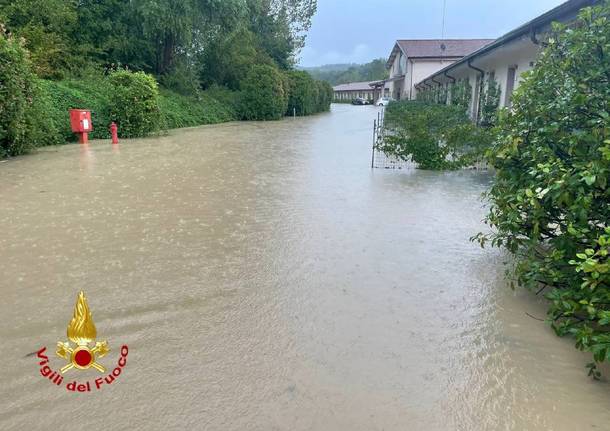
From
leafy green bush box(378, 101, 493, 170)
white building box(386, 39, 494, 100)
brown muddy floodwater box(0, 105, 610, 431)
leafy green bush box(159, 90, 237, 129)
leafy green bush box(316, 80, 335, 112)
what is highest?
white building box(386, 39, 494, 100)

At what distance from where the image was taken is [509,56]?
44.3ft

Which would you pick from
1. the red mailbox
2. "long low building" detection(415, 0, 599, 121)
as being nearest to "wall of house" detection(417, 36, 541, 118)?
"long low building" detection(415, 0, 599, 121)

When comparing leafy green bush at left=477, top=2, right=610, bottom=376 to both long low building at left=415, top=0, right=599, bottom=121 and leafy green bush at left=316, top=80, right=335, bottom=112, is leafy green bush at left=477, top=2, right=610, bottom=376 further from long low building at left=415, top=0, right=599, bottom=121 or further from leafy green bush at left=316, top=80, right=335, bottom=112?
leafy green bush at left=316, top=80, right=335, bottom=112

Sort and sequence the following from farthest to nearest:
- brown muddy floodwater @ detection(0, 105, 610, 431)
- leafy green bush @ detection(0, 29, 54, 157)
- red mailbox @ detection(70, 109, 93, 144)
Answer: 1. red mailbox @ detection(70, 109, 93, 144)
2. leafy green bush @ detection(0, 29, 54, 157)
3. brown muddy floodwater @ detection(0, 105, 610, 431)

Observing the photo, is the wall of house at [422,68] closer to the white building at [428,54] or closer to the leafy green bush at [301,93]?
the white building at [428,54]

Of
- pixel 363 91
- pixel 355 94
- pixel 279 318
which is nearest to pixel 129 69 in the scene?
pixel 279 318

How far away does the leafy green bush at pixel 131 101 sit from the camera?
53.7 ft

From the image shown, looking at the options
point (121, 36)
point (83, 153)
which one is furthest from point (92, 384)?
point (121, 36)

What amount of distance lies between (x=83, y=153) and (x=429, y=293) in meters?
11.4

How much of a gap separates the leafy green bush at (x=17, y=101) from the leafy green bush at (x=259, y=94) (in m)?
17.5

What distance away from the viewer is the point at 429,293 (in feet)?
13.0

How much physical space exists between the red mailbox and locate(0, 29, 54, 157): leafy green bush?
2.12 m

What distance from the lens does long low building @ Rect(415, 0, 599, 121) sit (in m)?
7.80

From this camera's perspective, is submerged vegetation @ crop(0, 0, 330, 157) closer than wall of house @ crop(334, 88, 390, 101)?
Yes
